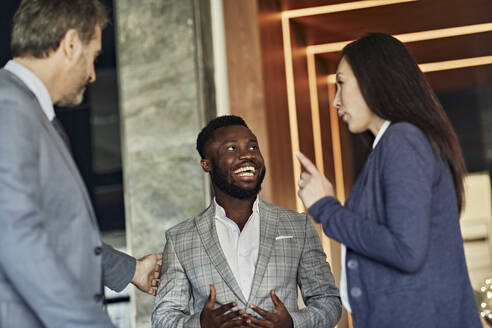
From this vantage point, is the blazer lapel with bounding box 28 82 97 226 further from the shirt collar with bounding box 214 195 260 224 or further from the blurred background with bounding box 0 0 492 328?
the blurred background with bounding box 0 0 492 328

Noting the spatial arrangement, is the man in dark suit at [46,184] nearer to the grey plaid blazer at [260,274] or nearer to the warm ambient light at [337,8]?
the grey plaid blazer at [260,274]

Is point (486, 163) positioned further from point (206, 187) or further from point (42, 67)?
point (42, 67)

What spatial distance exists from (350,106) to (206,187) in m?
1.56

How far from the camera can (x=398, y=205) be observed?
164cm

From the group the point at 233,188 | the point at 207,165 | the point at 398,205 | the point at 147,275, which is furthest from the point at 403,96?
the point at 147,275

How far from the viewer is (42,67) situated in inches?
69.4

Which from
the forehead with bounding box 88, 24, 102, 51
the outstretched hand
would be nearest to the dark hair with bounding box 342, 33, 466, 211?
the outstretched hand

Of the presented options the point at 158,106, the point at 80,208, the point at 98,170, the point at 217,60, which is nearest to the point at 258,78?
the point at 217,60

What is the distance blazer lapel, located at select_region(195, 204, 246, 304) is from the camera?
2490 mm

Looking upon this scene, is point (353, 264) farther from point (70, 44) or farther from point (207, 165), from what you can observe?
point (207, 165)

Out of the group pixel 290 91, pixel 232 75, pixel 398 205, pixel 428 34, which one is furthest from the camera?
pixel 428 34

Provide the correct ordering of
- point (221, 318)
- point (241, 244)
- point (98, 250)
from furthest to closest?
point (241, 244)
point (221, 318)
point (98, 250)

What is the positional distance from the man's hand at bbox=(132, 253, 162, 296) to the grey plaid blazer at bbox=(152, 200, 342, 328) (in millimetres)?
39

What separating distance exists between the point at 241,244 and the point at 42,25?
130 centimetres
